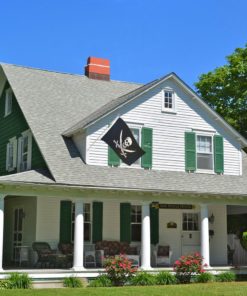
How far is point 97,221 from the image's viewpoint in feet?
67.8

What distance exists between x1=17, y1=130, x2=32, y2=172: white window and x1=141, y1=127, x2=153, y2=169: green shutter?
14.5 feet

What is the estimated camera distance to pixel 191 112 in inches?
883

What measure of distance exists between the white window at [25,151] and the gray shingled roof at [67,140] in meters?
1.19

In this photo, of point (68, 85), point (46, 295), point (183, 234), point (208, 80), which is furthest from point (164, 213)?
point (208, 80)

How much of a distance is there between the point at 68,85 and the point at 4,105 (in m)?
3.08

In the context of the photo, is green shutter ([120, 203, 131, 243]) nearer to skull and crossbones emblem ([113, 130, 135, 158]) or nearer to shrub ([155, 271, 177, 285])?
skull and crossbones emblem ([113, 130, 135, 158])

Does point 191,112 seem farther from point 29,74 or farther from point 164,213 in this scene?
point 29,74

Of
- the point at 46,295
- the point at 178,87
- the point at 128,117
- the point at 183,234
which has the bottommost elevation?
the point at 46,295

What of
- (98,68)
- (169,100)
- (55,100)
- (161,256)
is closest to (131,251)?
(161,256)

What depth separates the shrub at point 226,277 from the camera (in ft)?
64.7

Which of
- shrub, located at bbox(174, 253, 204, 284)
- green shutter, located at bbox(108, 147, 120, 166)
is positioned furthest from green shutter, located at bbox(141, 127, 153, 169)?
shrub, located at bbox(174, 253, 204, 284)

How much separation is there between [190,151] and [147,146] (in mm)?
1877

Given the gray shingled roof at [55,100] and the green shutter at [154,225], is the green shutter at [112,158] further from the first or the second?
the green shutter at [154,225]

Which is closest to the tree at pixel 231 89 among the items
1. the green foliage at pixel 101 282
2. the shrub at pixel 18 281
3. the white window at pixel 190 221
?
the white window at pixel 190 221
